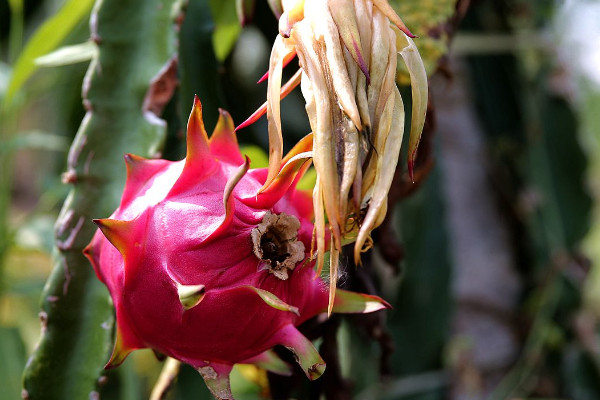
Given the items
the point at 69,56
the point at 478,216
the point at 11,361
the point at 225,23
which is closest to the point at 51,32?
the point at 69,56

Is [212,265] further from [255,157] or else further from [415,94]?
[255,157]

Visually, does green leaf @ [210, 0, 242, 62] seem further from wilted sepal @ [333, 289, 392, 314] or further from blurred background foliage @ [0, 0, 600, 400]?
wilted sepal @ [333, 289, 392, 314]

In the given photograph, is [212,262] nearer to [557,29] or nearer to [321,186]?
[321,186]

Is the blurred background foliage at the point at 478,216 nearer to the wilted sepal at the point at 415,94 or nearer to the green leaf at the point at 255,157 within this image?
the green leaf at the point at 255,157

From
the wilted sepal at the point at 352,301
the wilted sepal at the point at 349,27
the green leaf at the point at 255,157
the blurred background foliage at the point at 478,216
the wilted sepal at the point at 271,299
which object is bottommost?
the blurred background foliage at the point at 478,216

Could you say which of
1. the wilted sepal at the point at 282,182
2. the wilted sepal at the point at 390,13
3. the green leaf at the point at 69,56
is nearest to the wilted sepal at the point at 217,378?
the wilted sepal at the point at 282,182

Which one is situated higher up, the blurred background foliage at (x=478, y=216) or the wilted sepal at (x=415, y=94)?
the wilted sepal at (x=415, y=94)
